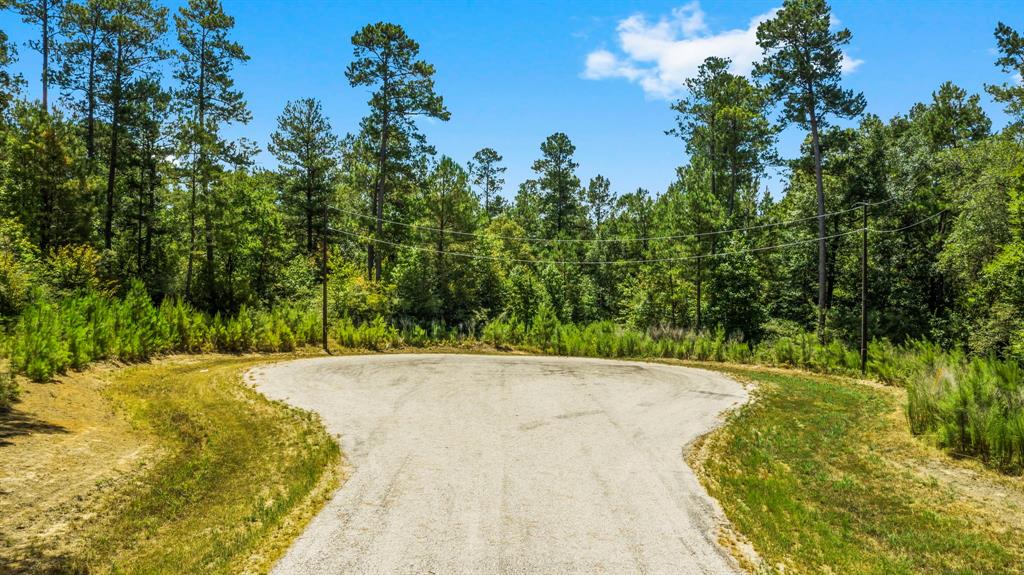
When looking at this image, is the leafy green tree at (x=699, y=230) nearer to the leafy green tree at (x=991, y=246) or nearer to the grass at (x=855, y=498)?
the leafy green tree at (x=991, y=246)

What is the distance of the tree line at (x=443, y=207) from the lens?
1050 inches

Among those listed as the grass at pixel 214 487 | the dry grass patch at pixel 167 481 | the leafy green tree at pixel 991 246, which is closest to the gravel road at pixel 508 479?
the grass at pixel 214 487

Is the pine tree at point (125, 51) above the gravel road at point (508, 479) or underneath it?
above

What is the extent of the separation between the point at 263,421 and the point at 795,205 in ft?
123

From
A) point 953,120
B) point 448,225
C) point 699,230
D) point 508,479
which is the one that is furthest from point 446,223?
point 953,120

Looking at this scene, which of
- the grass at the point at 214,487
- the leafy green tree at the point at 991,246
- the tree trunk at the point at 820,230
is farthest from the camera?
the tree trunk at the point at 820,230

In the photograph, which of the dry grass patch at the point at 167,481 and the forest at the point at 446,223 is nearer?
the dry grass patch at the point at 167,481

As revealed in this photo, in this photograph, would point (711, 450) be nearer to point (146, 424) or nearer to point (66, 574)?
point (66, 574)

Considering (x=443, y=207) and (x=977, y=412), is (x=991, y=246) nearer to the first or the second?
(x=977, y=412)

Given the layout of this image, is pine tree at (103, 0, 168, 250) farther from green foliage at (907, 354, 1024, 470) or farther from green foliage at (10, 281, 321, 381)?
green foliage at (907, 354, 1024, 470)

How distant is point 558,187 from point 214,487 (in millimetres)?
49791

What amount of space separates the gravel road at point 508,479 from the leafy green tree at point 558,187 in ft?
127

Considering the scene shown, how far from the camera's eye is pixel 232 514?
704cm

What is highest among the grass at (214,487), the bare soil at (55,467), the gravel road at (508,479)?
the bare soil at (55,467)
